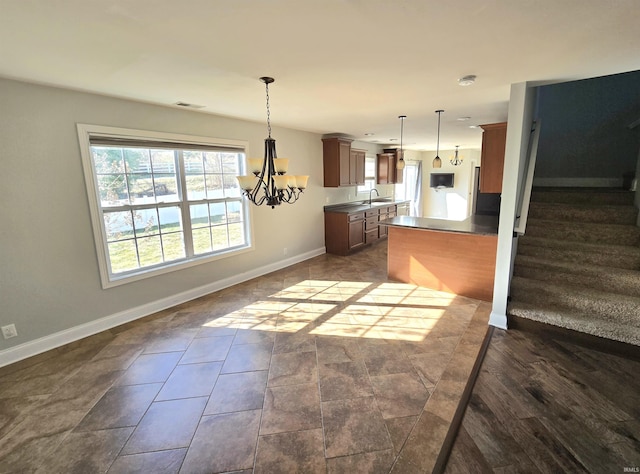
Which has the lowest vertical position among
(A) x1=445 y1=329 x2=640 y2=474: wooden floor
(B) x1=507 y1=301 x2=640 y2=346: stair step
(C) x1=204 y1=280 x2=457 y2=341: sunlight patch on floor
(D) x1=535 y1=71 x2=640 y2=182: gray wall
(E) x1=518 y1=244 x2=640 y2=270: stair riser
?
(A) x1=445 y1=329 x2=640 y2=474: wooden floor

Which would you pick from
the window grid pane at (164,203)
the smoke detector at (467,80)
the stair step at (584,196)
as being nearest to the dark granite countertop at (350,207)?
the window grid pane at (164,203)

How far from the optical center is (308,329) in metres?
3.14

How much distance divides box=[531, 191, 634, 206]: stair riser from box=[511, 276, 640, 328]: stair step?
1556 mm

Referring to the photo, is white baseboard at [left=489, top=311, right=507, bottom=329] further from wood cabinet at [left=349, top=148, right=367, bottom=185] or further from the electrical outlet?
the electrical outlet

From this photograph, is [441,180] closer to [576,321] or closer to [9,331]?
[576,321]

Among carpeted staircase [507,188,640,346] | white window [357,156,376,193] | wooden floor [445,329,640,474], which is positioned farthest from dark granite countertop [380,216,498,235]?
white window [357,156,376,193]

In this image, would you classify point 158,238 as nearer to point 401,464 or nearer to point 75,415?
point 75,415

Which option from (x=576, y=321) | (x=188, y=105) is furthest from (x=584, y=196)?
(x=188, y=105)

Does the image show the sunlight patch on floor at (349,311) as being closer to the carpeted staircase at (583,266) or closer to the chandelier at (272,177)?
the carpeted staircase at (583,266)

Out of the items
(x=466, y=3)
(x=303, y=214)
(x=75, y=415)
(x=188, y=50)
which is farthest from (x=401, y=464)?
(x=303, y=214)

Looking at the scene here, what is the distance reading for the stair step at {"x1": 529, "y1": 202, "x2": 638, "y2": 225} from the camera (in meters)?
3.49

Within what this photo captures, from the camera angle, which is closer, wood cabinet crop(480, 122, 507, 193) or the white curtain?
wood cabinet crop(480, 122, 507, 193)

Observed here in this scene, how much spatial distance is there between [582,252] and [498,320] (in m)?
1.37

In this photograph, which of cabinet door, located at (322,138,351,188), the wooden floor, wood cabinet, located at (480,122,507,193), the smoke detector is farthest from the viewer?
cabinet door, located at (322,138,351,188)
